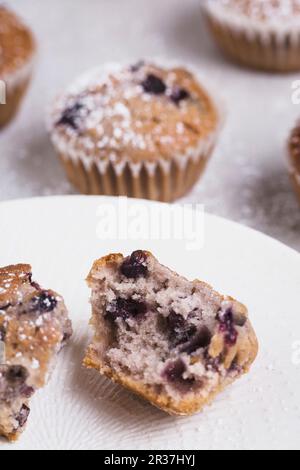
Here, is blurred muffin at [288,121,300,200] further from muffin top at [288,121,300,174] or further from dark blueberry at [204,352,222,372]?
dark blueberry at [204,352,222,372]

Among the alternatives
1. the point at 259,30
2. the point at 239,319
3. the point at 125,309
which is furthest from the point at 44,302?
the point at 259,30

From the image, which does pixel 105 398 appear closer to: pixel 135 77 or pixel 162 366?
pixel 162 366

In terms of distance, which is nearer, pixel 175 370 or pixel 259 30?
pixel 175 370

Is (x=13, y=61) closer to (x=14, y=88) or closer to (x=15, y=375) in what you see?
(x=14, y=88)

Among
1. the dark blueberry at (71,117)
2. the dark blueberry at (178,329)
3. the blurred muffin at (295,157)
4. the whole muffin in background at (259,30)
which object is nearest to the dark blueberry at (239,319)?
the dark blueberry at (178,329)

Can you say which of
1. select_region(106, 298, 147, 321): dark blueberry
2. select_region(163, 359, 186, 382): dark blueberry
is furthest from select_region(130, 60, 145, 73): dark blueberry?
select_region(163, 359, 186, 382): dark blueberry
